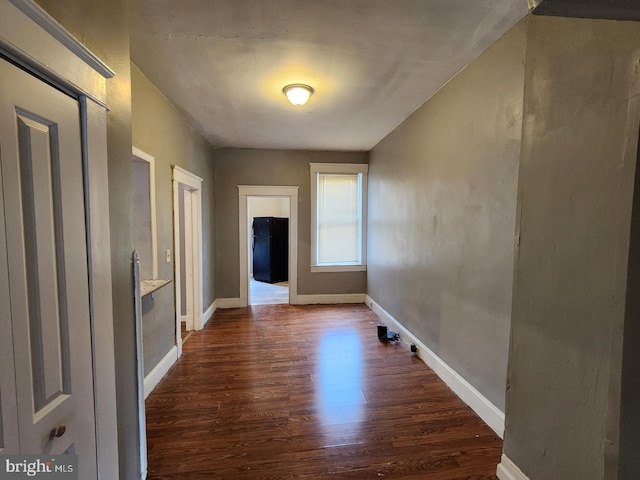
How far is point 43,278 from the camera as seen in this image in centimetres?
85

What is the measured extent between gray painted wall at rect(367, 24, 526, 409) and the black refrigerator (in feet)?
14.1

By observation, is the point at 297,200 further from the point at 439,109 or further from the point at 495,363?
the point at 495,363

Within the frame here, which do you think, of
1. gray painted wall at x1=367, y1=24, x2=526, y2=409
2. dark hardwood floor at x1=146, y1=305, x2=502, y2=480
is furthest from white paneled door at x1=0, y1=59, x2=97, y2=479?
gray painted wall at x1=367, y1=24, x2=526, y2=409

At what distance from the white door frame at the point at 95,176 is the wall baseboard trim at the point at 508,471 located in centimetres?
189

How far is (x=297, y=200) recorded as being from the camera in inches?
199

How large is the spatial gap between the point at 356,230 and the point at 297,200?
Answer: 116 cm

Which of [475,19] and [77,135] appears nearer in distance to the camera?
[77,135]

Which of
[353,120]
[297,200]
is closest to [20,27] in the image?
[353,120]

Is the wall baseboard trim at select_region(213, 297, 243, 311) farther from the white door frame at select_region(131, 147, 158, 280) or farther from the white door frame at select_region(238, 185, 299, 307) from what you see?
the white door frame at select_region(131, 147, 158, 280)

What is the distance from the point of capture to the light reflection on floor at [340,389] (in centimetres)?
206

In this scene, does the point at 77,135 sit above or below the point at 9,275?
above

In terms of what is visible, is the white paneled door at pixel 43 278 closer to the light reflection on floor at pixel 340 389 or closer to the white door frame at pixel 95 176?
the white door frame at pixel 95 176

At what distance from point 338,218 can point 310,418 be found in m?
3.51

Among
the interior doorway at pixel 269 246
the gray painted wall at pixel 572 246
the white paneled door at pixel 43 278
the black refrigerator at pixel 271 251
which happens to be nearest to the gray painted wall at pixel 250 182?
the interior doorway at pixel 269 246
